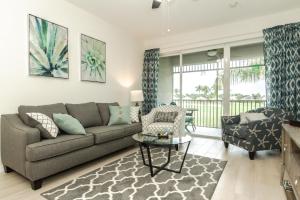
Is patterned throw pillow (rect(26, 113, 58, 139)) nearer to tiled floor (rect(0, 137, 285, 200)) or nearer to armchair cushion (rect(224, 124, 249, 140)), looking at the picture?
tiled floor (rect(0, 137, 285, 200))

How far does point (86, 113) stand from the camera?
125 inches

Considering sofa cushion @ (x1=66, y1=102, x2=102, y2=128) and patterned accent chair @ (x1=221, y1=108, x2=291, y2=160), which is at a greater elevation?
sofa cushion @ (x1=66, y1=102, x2=102, y2=128)

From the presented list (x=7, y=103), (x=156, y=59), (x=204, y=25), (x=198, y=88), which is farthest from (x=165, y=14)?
(x=7, y=103)

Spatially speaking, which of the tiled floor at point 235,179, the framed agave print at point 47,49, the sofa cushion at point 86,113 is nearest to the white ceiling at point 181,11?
the framed agave print at point 47,49

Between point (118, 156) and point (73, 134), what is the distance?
88 centimetres

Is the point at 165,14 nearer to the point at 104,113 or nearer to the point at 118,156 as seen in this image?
the point at 104,113

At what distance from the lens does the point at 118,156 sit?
10.0 ft

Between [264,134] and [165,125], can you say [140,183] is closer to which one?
[165,125]

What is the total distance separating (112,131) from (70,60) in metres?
1.52

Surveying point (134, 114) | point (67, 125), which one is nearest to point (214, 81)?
point (134, 114)

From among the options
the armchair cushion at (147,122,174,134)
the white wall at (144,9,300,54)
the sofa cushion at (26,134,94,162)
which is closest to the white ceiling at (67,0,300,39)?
the white wall at (144,9,300,54)

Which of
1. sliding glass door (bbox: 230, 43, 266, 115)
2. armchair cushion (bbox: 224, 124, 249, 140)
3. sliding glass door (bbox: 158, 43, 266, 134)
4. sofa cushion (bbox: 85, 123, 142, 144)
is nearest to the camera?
sofa cushion (bbox: 85, 123, 142, 144)

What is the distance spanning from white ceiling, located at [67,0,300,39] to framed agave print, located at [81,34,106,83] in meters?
0.57

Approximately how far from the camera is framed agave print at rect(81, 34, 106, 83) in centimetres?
352
